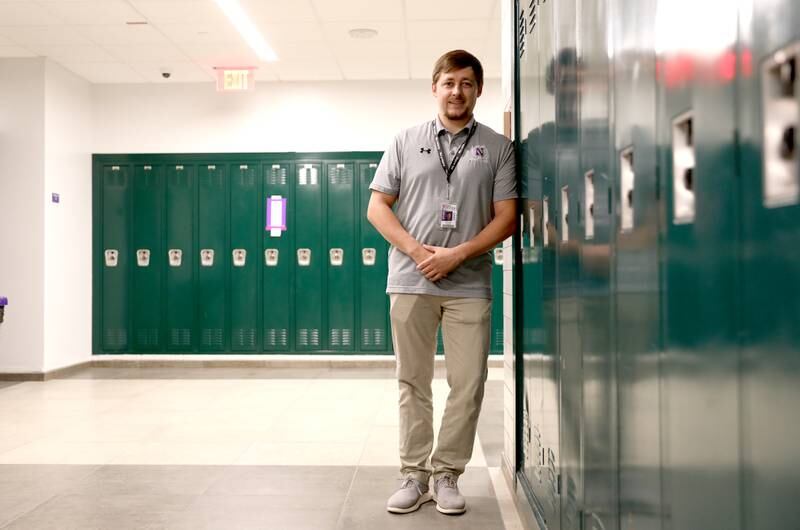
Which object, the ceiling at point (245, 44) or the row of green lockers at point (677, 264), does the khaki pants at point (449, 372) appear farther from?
the ceiling at point (245, 44)

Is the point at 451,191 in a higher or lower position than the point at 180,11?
lower

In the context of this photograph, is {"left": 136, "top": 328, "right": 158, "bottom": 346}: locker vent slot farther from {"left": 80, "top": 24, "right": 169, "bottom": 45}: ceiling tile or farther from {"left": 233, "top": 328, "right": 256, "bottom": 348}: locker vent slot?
{"left": 80, "top": 24, "right": 169, "bottom": 45}: ceiling tile

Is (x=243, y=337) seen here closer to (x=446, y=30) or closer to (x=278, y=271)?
(x=278, y=271)

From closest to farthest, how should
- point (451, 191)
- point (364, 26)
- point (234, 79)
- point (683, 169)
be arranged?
1. point (683, 169)
2. point (451, 191)
3. point (364, 26)
4. point (234, 79)

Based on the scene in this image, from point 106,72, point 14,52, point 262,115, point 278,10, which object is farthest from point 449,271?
point 106,72

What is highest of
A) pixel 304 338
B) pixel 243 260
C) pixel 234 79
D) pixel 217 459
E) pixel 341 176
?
pixel 234 79

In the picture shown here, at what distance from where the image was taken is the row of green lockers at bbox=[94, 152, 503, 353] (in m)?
6.99

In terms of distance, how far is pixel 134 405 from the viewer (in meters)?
4.84

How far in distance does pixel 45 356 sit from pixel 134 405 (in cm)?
187

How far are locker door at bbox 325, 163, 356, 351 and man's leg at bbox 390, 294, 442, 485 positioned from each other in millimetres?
4390

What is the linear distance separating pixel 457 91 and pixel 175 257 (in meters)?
5.21

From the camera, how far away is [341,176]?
22.9 ft

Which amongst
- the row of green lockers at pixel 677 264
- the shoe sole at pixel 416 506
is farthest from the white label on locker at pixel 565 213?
the shoe sole at pixel 416 506

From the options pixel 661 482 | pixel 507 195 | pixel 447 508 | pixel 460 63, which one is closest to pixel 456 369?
pixel 447 508
